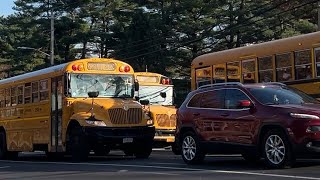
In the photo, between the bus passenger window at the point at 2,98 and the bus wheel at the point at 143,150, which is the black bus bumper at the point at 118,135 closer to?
the bus wheel at the point at 143,150

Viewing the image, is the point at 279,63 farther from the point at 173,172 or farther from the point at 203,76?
the point at 173,172

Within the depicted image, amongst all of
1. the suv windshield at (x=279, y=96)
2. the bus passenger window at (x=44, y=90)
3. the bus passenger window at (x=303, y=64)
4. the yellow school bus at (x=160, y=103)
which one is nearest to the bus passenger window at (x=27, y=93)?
the bus passenger window at (x=44, y=90)

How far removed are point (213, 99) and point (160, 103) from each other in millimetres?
7823

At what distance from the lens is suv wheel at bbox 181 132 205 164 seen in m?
14.2

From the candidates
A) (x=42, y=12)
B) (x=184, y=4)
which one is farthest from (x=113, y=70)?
(x=42, y=12)

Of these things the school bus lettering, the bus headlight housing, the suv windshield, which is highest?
the school bus lettering

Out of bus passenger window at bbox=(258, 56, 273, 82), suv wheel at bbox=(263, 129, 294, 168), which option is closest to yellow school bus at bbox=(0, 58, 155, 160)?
bus passenger window at bbox=(258, 56, 273, 82)

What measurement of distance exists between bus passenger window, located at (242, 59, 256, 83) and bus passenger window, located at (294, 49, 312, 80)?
6.08 feet

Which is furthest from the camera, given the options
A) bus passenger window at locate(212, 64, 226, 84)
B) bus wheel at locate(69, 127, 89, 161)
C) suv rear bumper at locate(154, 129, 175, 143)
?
suv rear bumper at locate(154, 129, 175, 143)

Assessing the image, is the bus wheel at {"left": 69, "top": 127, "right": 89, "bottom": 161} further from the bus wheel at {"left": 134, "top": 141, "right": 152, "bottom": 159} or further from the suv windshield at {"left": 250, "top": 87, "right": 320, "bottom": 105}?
the suv windshield at {"left": 250, "top": 87, "right": 320, "bottom": 105}

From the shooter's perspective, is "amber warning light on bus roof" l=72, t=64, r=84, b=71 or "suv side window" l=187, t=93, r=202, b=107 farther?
"amber warning light on bus roof" l=72, t=64, r=84, b=71

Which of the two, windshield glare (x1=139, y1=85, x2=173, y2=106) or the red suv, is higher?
windshield glare (x1=139, y1=85, x2=173, y2=106)

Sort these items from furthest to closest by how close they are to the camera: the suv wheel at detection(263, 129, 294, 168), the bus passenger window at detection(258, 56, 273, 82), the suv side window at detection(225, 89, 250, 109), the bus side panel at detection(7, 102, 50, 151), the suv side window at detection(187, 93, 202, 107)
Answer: the bus side panel at detection(7, 102, 50, 151) → the bus passenger window at detection(258, 56, 273, 82) → the suv side window at detection(187, 93, 202, 107) → the suv side window at detection(225, 89, 250, 109) → the suv wheel at detection(263, 129, 294, 168)

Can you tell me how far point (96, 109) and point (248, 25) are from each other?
96.0 feet
